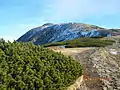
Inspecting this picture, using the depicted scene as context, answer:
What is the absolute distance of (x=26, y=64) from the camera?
18.4m

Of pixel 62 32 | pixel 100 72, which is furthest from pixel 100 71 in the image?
pixel 62 32

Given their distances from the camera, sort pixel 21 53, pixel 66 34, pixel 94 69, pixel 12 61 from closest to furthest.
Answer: pixel 12 61 → pixel 21 53 → pixel 94 69 → pixel 66 34

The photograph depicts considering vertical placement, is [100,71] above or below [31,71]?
below

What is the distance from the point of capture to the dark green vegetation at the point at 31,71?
15633mm

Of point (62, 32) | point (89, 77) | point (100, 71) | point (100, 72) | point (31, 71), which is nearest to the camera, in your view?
point (31, 71)

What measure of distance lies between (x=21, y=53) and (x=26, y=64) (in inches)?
72.3

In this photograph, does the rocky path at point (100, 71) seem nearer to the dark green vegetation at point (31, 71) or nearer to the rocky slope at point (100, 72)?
the rocky slope at point (100, 72)

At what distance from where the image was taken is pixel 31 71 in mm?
17453

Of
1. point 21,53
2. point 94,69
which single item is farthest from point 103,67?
point 21,53

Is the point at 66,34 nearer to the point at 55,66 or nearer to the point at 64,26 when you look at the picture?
the point at 64,26

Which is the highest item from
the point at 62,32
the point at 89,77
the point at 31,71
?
the point at 31,71

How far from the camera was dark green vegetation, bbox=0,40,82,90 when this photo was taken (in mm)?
15633

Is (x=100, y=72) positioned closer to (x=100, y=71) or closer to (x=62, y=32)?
(x=100, y=71)

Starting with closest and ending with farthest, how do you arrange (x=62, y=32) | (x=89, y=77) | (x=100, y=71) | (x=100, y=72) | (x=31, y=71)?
(x=31, y=71), (x=89, y=77), (x=100, y=72), (x=100, y=71), (x=62, y=32)
